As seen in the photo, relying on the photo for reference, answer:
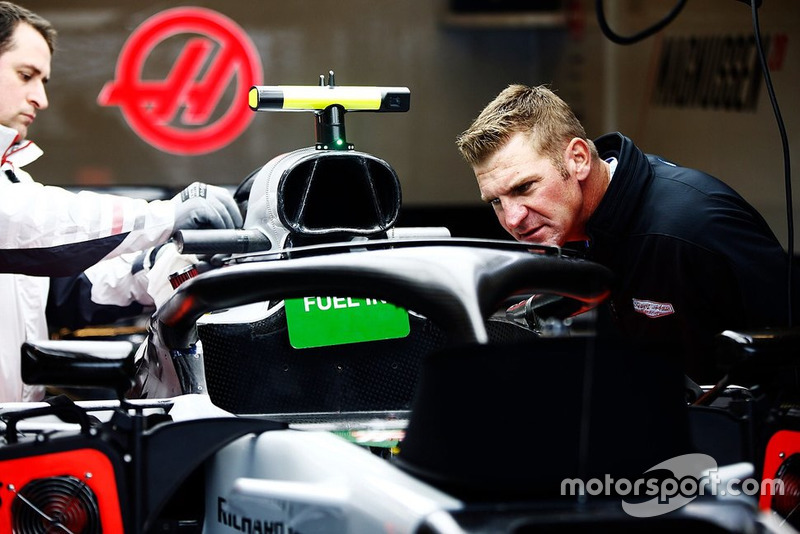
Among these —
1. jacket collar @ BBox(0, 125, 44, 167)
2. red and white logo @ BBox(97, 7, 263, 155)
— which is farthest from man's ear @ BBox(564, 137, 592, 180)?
red and white logo @ BBox(97, 7, 263, 155)

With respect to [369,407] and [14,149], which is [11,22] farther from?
[369,407]

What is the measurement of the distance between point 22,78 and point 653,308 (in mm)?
1603

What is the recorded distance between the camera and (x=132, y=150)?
696 centimetres

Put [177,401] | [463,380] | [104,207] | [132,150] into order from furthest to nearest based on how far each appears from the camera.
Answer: [132,150] → [104,207] → [177,401] → [463,380]

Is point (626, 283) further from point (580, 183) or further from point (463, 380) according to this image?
point (463, 380)

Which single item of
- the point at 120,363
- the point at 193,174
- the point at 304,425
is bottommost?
the point at 193,174

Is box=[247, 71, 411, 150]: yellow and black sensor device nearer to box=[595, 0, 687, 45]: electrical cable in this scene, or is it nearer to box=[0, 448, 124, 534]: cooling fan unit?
box=[595, 0, 687, 45]: electrical cable

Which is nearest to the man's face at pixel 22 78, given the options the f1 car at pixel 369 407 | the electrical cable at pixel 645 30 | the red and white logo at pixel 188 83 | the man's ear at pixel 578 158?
the f1 car at pixel 369 407

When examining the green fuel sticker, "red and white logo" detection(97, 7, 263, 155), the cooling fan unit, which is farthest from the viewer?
"red and white logo" detection(97, 7, 263, 155)

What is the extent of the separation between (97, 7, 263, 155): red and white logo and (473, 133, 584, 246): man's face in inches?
199

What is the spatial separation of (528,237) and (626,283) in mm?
234

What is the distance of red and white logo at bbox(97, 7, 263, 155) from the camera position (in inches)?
269

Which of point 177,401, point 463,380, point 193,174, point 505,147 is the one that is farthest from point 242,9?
point 463,380

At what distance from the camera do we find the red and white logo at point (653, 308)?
1.86 metres
